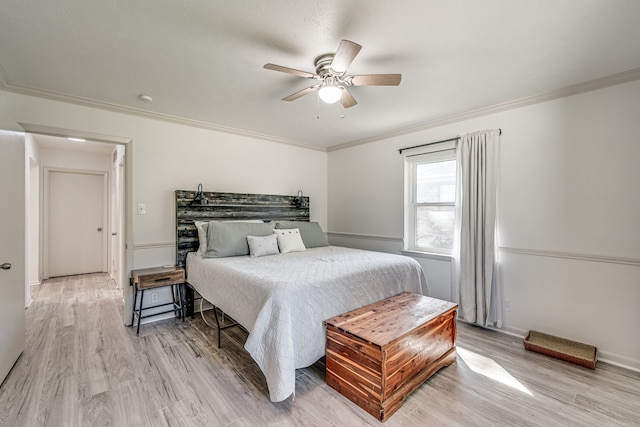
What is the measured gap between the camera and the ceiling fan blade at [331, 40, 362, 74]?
1.62 meters

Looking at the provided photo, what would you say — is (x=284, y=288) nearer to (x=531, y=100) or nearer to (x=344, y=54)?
(x=344, y=54)

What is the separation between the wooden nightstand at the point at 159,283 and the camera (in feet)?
9.73

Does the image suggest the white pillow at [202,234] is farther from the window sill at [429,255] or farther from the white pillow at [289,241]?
the window sill at [429,255]

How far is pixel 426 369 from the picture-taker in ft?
7.11

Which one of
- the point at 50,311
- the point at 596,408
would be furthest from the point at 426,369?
Result: the point at 50,311

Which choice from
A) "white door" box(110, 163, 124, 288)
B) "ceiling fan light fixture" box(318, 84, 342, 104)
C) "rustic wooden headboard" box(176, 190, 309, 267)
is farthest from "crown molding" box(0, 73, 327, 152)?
"ceiling fan light fixture" box(318, 84, 342, 104)

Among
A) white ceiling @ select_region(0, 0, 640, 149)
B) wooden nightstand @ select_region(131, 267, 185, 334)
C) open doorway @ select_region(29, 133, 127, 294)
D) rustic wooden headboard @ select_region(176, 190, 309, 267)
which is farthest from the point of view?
open doorway @ select_region(29, 133, 127, 294)

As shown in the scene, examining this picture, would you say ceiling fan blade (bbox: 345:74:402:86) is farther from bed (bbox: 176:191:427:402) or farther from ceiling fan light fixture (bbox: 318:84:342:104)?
bed (bbox: 176:191:427:402)

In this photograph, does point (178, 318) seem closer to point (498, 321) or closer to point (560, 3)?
point (498, 321)

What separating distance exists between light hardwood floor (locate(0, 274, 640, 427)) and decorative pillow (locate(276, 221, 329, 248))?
1.56m

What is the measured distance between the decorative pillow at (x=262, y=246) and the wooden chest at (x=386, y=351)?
54.7 inches

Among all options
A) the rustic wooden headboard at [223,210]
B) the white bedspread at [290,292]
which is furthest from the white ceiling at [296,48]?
the white bedspread at [290,292]

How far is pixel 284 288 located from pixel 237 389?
33.3 inches

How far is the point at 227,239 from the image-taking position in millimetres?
3260
